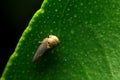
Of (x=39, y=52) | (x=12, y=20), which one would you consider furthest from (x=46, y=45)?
(x=12, y=20)

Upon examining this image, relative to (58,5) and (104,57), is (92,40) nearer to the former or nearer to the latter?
(104,57)

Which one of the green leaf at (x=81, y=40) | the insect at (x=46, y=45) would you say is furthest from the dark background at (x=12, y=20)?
the green leaf at (x=81, y=40)

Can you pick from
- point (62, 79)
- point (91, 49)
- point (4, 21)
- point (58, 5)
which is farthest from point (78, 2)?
point (4, 21)

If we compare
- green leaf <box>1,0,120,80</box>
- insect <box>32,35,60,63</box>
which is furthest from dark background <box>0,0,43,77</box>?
green leaf <box>1,0,120,80</box>

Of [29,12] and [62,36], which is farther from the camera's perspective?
[29,12]

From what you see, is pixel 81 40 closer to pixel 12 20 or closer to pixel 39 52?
pixel 39 52
